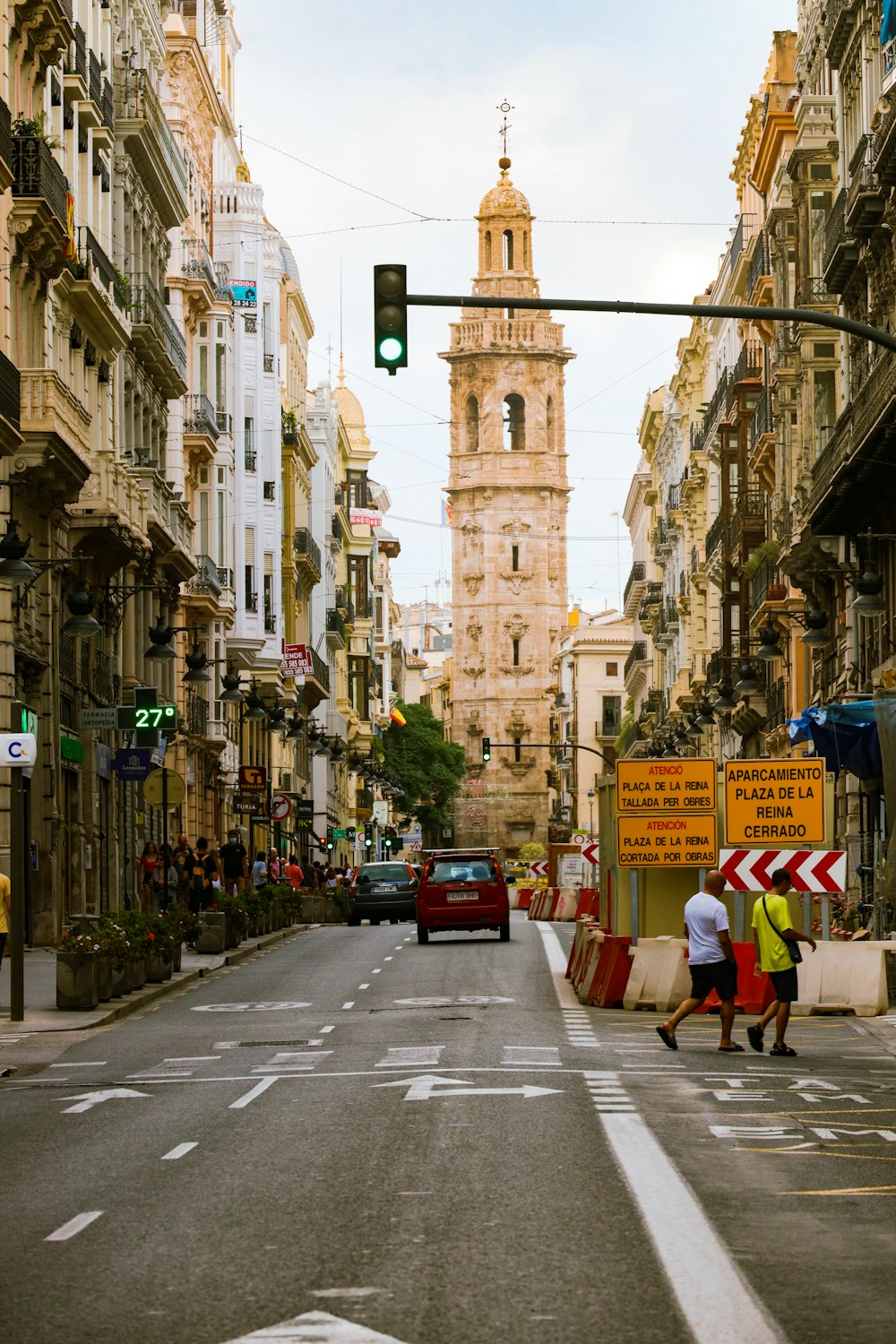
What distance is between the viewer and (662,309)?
18.3 metres

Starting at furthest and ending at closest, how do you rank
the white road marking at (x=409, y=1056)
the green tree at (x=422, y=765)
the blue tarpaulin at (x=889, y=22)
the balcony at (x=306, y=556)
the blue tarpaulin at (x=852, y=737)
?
the green tree at (x=422, y=765) → the balcony at (x=306, y=556) → the blue tarpaulin at (x=852, y=737) → the blue tarpaulin at (x=889, y=22) → the white road marking at (x=409, y=1056)

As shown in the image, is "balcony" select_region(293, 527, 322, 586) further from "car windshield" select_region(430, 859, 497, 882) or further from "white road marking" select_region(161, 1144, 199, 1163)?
"white road marking" select_region(161, 1144, 199, 1163)

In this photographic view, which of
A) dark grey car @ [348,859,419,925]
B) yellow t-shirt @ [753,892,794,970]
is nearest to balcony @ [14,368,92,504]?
yellow t-shirt @ [753,892,794,970]

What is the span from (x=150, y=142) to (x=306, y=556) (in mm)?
36684

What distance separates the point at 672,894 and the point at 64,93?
19.8 meters

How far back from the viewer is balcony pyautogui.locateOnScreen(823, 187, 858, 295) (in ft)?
135

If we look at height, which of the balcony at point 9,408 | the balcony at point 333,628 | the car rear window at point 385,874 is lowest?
the car rear window at point 385,874

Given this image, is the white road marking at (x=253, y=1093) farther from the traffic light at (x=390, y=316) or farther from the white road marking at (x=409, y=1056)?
the traffic light at (x=390, y=316)

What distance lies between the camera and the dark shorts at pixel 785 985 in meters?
20.9

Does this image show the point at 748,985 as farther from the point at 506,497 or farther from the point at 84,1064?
the point at 506,497

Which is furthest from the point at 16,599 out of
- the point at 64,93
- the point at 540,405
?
the point at 540,405

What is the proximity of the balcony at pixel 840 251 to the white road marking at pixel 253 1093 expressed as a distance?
25.6m

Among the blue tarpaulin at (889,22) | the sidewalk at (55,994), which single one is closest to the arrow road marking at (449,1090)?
the sidewalk at (55,994)

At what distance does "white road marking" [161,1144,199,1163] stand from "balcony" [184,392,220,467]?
152 feet
